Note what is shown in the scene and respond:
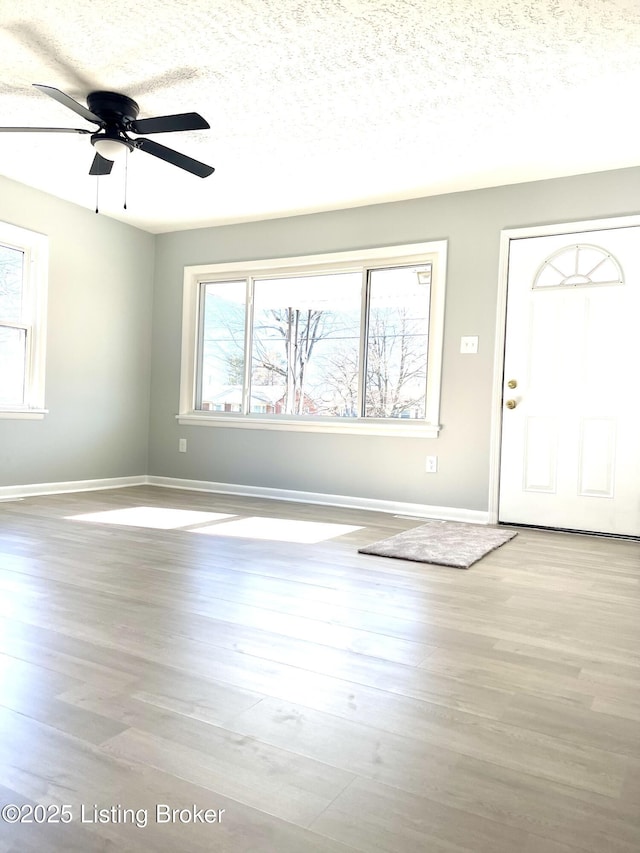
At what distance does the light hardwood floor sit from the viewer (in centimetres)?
94

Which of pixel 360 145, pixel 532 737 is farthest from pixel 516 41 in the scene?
pixel 532 737

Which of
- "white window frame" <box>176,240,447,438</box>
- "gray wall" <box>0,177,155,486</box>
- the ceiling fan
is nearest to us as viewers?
the ceiling fan

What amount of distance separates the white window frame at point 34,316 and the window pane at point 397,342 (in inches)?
99.2

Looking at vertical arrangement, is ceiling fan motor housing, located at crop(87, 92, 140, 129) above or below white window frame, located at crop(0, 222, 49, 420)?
above

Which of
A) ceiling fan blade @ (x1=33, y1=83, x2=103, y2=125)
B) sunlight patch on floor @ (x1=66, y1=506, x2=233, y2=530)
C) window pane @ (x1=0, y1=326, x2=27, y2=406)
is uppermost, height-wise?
ceiling fan blade @ (x1=33, y1=83, x2=103, y2=125)

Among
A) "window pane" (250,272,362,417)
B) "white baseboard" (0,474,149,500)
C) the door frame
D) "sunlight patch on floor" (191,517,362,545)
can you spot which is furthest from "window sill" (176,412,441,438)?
"sunlight patch on floor" (191,517,362,545)

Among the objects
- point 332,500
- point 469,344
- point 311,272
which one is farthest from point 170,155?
point 332,500

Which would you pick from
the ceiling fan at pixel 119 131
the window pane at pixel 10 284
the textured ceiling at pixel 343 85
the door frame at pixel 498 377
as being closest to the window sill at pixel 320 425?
the door frame at pixel 498 377

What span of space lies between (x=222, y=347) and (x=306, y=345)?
0.88 metres

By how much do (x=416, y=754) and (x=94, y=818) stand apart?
1.91ft

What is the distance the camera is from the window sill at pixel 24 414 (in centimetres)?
434

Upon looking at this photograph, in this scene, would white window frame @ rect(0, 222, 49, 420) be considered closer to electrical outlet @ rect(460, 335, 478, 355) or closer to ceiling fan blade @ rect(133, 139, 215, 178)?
ceiling fan blade @ rect(133, 139, 215, 178)

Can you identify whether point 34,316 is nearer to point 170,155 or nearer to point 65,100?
point 170,155

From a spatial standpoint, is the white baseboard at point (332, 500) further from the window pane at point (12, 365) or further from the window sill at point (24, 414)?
the window pane at point (12, 365)
